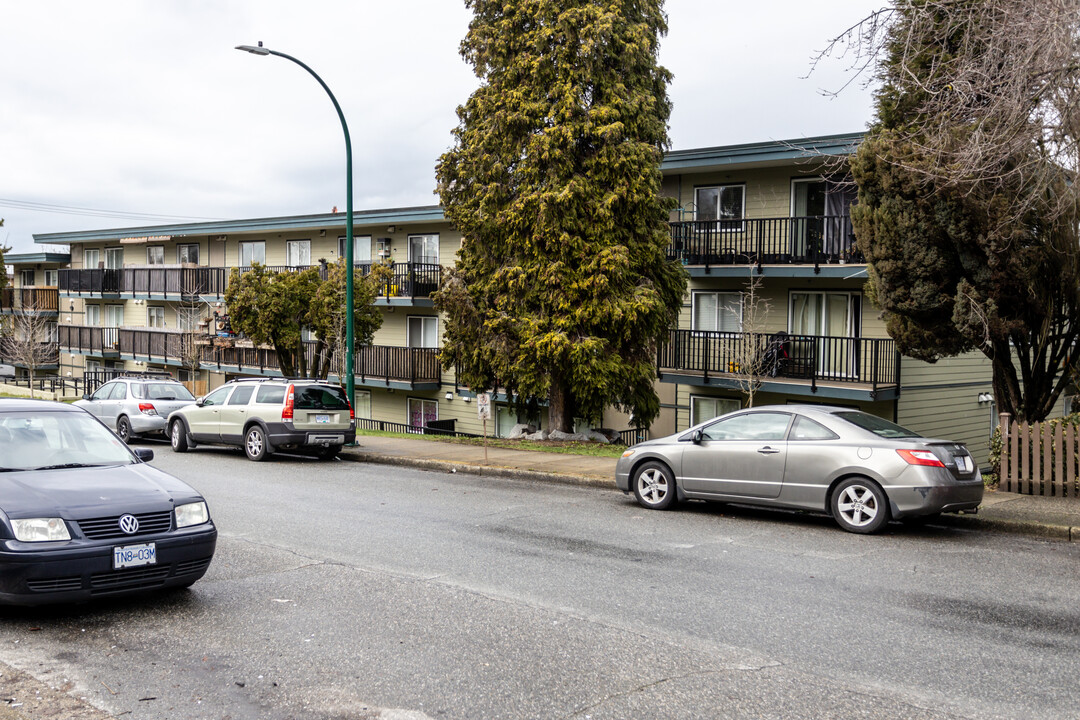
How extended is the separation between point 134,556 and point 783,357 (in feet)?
56.1

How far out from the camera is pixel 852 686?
17.7 feet

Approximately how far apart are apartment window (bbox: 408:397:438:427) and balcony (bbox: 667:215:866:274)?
38.8 feet

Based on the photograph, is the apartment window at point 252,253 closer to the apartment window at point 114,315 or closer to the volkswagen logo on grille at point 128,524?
the apartment window at point 114,315

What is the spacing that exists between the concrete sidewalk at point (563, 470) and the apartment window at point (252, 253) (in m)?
18.6

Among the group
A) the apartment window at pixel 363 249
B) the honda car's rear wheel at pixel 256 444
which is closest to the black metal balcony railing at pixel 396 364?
the apartment window at pixel 363 249

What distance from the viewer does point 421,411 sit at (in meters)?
32.2

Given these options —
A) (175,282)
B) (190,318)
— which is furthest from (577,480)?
(175,282)

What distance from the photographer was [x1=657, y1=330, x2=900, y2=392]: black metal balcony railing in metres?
20.0

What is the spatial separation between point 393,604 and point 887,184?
9557 millimetres

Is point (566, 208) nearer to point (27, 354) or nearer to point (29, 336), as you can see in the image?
point (27, 354)

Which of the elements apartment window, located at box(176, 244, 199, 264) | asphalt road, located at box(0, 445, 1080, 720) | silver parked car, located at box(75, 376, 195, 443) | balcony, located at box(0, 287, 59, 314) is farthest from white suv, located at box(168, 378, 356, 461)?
balcony, located at box(0, 287, 59, 314)

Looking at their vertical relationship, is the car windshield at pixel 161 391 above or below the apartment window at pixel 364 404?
above

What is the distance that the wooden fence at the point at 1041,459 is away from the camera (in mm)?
11914

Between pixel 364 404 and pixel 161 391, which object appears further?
pixel 364 404
